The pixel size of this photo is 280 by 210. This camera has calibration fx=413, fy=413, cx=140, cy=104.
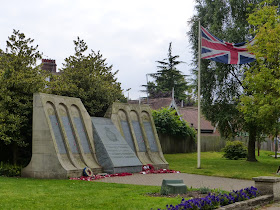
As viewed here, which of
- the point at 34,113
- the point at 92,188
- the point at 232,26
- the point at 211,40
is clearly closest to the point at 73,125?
the point at 34,113

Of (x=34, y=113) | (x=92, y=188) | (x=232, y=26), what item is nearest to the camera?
(x=92, y=188)

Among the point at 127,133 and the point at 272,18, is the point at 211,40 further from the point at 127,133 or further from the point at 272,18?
the point at 127,133

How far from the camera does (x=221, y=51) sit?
22.3 metres

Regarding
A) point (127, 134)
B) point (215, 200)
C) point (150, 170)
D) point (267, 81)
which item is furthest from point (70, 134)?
point (215, 200)

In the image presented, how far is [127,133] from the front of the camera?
2291 centimetres

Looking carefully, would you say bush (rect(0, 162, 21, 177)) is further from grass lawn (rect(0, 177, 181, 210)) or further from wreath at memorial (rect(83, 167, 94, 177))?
grass lawn (rect(0, 177, 181, 210))

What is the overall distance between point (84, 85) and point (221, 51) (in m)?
8.29

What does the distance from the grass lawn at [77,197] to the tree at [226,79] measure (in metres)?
15.7

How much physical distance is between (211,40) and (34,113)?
34.0 feet

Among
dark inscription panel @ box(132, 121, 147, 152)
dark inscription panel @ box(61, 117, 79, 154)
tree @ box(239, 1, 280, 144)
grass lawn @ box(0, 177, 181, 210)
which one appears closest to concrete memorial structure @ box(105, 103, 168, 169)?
dark inscription panel @ box(132, 121, 147, 152)

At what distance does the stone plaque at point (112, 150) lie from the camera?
19.5 m

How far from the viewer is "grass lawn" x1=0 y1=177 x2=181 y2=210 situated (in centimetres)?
995

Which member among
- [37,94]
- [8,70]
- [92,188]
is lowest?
[92,188]

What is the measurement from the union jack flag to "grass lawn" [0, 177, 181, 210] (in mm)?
10801
